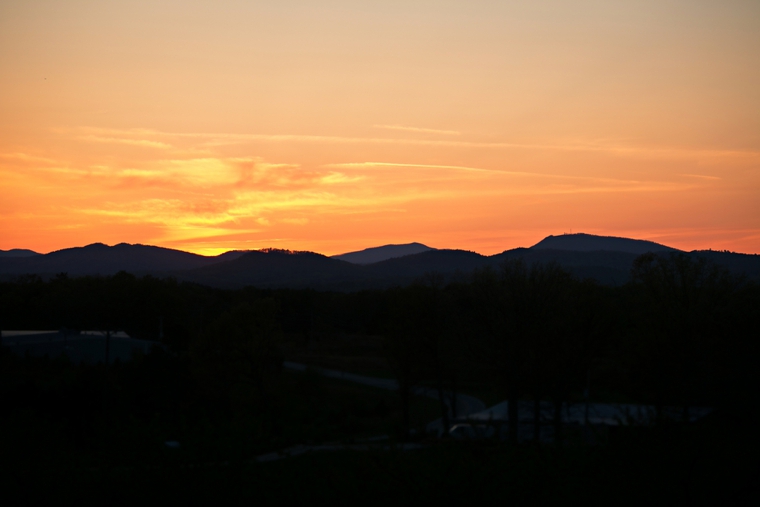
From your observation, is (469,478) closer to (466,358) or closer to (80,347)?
(466,358)

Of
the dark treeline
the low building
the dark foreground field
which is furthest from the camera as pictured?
the low building

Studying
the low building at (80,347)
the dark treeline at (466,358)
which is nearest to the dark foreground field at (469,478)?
the dark treeline at (466,358)

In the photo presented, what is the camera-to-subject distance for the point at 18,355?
4412 cm

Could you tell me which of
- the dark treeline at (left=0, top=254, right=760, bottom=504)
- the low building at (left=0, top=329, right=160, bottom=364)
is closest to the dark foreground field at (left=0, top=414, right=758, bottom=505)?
the dark treeline at (left=0, top=254, right=760, bottom=504)

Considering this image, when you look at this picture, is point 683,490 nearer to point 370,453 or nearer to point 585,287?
point 370,453

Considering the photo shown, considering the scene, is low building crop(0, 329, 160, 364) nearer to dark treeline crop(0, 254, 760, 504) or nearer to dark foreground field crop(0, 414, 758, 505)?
dark treeline crop(0, 254, 760, 504)

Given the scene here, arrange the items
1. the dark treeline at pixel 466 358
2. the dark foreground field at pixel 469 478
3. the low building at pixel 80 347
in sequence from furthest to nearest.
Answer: the low building at pixel 80 347 < the dark treeline at pixel 466 358 < the dark foreground field at pixel 469 478

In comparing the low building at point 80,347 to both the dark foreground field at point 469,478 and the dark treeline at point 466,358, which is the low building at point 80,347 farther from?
the dark foreground field at point 469,478

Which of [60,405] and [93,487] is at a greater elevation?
[93,487]

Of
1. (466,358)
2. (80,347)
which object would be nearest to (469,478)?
(466,358)

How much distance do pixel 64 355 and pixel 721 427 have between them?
42.3 metres

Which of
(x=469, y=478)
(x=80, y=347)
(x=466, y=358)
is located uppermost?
(x=469, y=478)

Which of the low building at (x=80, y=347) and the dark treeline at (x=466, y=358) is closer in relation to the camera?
the dark treeline at (x=466, y=358)

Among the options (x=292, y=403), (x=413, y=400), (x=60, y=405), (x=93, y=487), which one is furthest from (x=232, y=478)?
(x=413, y=400)
